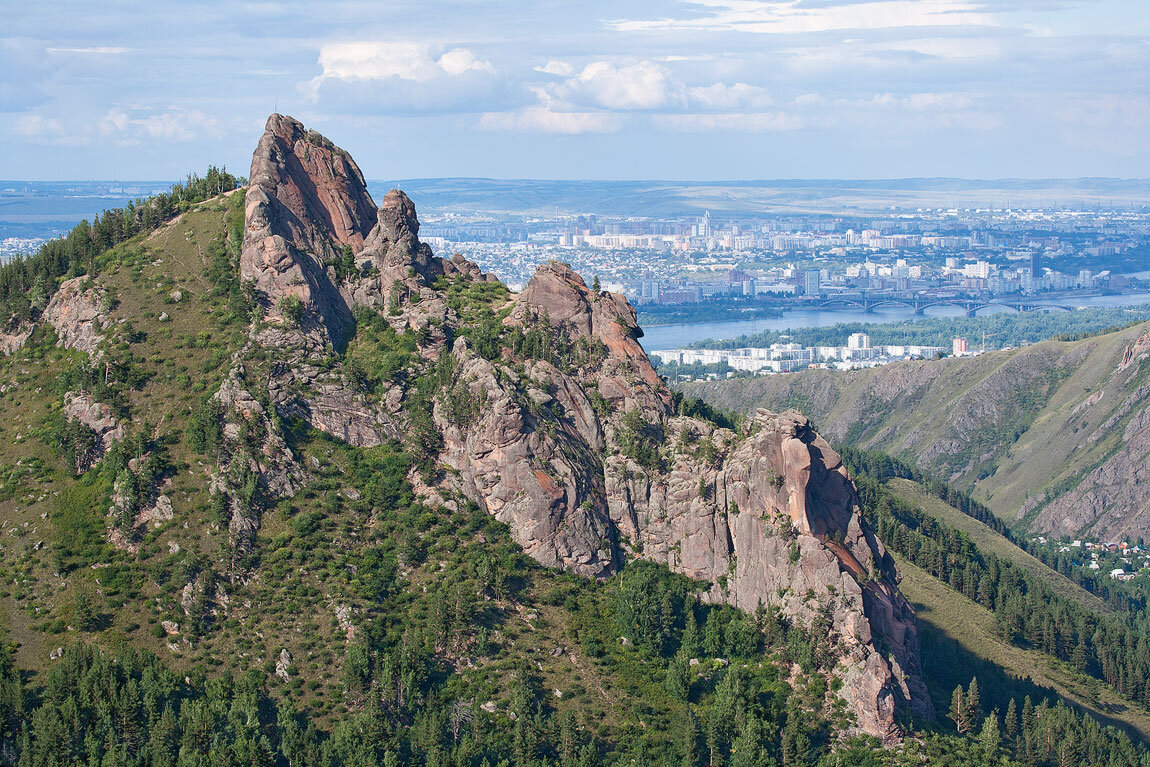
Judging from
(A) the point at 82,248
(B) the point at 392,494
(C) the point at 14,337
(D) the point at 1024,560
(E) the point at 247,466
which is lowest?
(D) the point at 1024,560

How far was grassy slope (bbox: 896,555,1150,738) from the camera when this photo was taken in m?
122

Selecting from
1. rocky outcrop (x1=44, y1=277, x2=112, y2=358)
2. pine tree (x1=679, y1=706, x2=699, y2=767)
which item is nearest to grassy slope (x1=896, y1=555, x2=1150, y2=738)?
pine tree (x1=679, y1=706, x2=699, y2=767)

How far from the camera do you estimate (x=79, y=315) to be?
373ft

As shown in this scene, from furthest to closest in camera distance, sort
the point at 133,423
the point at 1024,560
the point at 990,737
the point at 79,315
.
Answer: the point at 1024,560, the point at 79,315, the point at 133,423, the point at 990,737

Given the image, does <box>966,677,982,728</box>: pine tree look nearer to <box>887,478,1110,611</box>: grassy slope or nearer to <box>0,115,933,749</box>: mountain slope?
<box>0,115,933,749</box>: mountain slope

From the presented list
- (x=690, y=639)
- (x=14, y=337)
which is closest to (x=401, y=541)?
(x=690, y=639)

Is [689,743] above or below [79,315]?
below

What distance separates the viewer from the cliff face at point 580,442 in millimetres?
100812

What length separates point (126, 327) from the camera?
11125 cm

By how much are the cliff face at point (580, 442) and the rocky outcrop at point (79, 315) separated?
550 inches

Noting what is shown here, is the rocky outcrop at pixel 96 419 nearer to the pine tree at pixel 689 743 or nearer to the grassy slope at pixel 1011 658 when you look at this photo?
the pine tree at pixel 689 743

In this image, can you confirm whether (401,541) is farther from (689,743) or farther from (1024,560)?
(1024,560)

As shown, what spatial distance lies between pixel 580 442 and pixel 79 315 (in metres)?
→ 45.7

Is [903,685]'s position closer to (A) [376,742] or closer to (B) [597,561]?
(B) [597,561]
